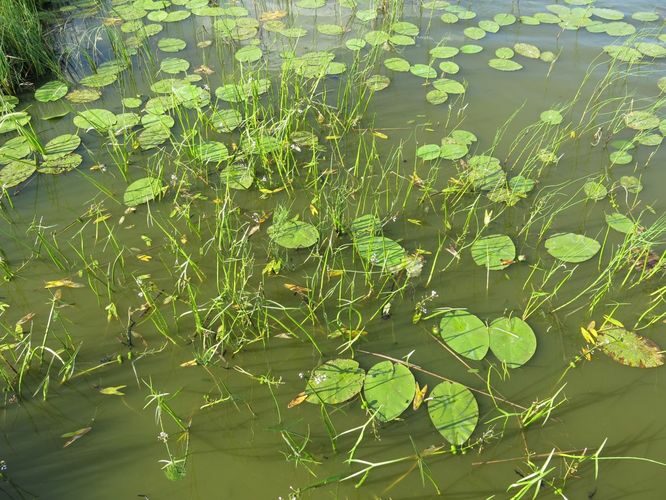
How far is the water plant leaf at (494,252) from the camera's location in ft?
7.97

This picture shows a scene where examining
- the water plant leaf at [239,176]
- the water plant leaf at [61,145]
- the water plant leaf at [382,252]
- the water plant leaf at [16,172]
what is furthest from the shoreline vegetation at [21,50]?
the water plant leaf at [382,252]

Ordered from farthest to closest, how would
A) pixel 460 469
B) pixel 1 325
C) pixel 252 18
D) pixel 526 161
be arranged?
pixel 252 18 < pixel 526 161 < pixel 1 325 < pixel 460 469

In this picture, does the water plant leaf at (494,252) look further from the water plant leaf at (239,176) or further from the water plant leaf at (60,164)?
the water plant leaf at (60,164)

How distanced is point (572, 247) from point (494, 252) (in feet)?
1.31

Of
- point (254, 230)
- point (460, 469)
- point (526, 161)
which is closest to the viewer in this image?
point (460, 469)

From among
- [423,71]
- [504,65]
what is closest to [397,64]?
[423,71]

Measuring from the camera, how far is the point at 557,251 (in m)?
2.48

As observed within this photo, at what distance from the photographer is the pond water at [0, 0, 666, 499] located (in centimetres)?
181

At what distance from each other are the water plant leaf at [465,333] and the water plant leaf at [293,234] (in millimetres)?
762

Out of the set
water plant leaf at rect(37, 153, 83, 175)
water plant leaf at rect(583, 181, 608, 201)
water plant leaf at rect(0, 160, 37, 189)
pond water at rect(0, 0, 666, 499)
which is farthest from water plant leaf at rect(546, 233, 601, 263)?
water plant leaf at rect(0, 160, 37, 189)

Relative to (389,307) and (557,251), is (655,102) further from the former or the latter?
(389,307)

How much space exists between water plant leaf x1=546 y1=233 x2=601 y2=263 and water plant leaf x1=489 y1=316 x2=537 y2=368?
1.67 feet

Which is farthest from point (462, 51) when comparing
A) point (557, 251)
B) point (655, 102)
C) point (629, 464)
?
point (629, 464)

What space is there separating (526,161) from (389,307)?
55.2 inches
